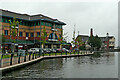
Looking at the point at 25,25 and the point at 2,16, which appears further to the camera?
the point at 25,25

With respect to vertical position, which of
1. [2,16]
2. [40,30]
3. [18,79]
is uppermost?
[2,16]

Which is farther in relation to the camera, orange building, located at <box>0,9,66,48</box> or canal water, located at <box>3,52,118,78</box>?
orange building, located at <box>0,9,66,48</box>

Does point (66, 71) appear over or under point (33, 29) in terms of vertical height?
under

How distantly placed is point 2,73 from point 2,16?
137ft

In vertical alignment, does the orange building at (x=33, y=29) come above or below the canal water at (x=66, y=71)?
above

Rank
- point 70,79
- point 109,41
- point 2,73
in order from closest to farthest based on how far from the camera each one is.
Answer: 1. point 70,79
2. point 2,73
3. point 109,41

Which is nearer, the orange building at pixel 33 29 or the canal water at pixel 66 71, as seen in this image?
the canal water at pixel 66 71

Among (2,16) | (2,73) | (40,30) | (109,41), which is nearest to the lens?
(2,73)

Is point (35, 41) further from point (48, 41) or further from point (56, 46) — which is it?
point (56, 46)

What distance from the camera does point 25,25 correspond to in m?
62.4

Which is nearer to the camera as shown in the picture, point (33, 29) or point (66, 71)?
point (66, 71)

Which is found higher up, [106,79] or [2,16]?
[2,16]

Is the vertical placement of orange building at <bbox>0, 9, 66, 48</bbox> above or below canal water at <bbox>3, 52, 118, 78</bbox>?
above

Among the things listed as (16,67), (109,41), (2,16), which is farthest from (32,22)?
(109,41)
